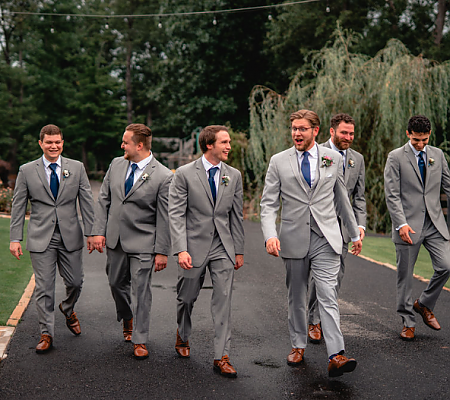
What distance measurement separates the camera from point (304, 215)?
16.7 ft

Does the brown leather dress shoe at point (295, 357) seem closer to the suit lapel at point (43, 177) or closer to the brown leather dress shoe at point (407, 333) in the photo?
the brown leather dress shoe at point (407, 333)

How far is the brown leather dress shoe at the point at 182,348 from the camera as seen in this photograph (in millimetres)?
5316

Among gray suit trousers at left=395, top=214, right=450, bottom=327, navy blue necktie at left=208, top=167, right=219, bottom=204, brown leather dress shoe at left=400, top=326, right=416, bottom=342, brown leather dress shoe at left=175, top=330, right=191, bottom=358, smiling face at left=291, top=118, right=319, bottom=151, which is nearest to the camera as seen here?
smiling face at left=291, top=118, right=319, bottom=151

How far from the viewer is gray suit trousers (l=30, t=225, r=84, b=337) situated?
556cm

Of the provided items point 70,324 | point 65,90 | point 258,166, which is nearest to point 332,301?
point 70,324

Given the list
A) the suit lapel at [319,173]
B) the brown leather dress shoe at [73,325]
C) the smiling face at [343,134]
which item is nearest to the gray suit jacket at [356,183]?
the smiling face at [343,134]

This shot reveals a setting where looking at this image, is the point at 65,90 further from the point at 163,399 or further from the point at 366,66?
the point at 163,399

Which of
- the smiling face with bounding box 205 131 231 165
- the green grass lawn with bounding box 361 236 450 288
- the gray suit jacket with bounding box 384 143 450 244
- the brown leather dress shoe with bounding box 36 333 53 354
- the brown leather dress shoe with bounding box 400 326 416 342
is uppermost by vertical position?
the smiling face with bounding box 205 131 231 165

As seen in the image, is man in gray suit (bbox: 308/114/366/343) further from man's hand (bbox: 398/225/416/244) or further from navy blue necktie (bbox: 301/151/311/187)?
navy blue necktie (bbox: 301/151/311/187)

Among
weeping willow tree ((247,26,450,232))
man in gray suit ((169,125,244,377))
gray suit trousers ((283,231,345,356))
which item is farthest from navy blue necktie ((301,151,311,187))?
weeping willow tree ((247,26,450,232))

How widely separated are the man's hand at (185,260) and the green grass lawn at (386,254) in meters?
5.56

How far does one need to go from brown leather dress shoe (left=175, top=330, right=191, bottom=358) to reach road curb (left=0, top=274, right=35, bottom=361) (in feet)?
4.98

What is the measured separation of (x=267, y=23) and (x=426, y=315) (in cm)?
2677

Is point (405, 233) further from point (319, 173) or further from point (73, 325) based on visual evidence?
point (73, 325)
